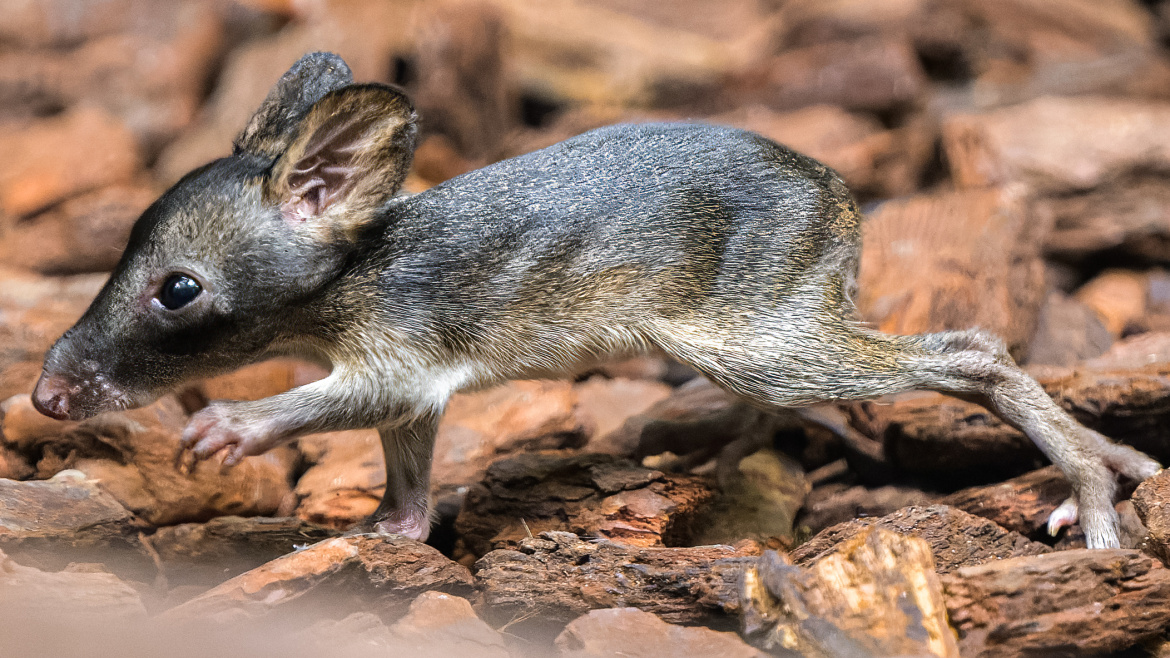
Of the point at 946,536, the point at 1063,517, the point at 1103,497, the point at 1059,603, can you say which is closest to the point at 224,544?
the point at 946,536

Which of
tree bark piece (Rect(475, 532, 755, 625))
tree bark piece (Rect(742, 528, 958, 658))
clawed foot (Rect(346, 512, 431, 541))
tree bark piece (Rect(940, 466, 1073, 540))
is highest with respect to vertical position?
tree bark piece (Rect(742, 528, 958, 658))

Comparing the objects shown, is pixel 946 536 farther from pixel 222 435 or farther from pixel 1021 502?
pixel 222 435

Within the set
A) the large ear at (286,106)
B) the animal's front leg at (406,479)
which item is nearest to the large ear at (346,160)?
the large ear at (286,106)

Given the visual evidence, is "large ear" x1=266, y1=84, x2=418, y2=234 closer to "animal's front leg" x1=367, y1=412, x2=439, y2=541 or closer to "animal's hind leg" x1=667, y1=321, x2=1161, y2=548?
"animal's front leg" x1=367, y1=412, x2=439, y2=541

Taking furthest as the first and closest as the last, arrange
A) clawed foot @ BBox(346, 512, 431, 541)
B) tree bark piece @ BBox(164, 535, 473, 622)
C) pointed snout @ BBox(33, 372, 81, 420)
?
clawed foot @ BBox(346, 512, 431, 541) → pointed snout @ BBox(33, 372, 81, 420) → tree bark piece @ BBox(164, 535, 473, 622)

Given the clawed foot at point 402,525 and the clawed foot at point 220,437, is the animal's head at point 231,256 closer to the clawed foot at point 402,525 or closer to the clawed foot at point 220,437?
the clawed foot at point 220,437

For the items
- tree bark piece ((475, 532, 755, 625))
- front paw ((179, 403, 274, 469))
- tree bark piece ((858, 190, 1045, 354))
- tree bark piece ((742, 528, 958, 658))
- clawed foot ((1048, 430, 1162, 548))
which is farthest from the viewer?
tree bark piece ((858, 190, 1045, 354))

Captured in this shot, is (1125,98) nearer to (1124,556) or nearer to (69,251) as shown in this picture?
(1124,556)

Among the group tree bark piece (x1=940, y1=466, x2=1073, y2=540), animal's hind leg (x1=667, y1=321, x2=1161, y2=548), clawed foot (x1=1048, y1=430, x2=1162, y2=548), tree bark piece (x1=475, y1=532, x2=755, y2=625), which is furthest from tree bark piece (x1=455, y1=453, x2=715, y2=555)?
clawed foot (x1=1048, y1=430, x2=1162, y2=548)

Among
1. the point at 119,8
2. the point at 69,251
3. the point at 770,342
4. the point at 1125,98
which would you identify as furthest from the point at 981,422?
the point at 119,8
